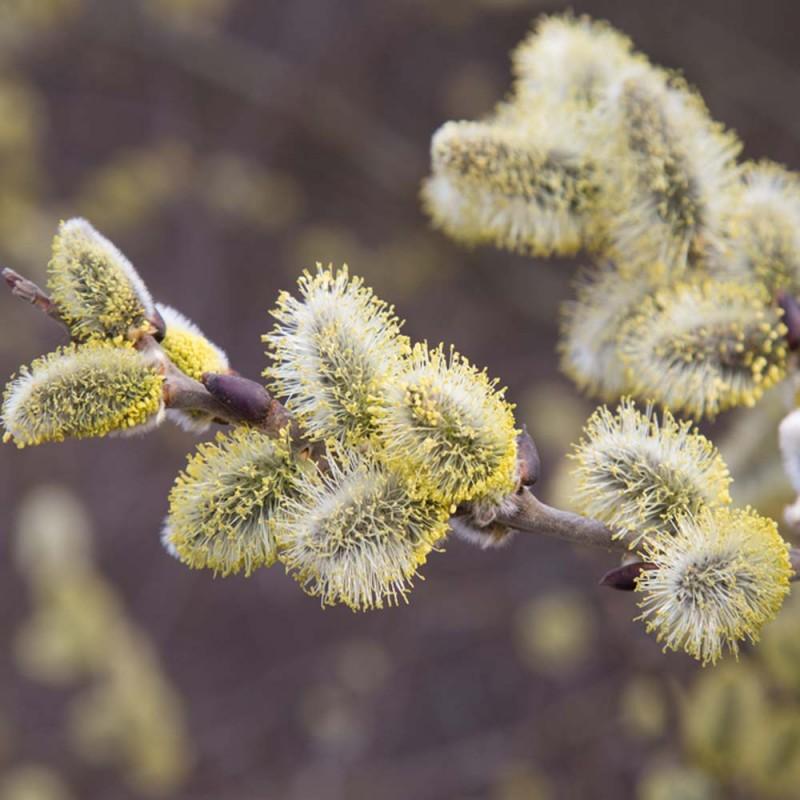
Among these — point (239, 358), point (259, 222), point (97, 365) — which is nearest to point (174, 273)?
point (239, 358)

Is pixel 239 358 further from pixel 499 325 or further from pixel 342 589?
pixel 342 589

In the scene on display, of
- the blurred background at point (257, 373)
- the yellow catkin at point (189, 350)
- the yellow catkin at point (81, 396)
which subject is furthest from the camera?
the blurred background at point (257, 373)

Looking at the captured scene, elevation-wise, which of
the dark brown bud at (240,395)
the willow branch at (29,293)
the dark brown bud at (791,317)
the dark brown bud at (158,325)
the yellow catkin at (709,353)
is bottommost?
the dark brown bud at (240,395)

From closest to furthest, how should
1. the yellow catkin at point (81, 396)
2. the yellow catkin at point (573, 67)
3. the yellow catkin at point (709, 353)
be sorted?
the yellow catkin at point (81, 396)
the yellow catkin at point (709, 353)
the yellow catkin at point (573, 67)

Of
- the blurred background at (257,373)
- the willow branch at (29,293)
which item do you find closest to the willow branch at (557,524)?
the willow branch at (29,293)

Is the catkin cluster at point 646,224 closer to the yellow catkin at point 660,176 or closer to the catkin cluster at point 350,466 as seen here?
the yellow catkin at point 660,176

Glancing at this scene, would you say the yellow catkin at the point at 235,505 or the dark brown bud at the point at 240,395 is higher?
the dark brown bud at the point at 240,395
